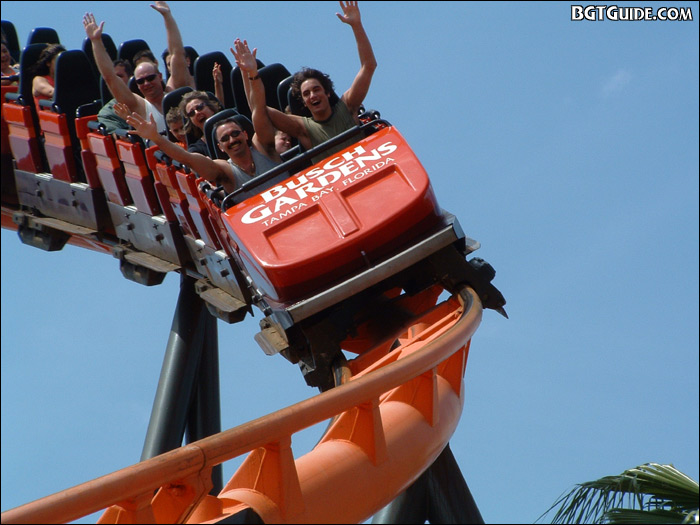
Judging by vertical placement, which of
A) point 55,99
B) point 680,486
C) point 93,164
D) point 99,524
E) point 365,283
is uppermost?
point 55,99

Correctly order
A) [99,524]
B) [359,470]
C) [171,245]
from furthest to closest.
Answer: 1. [171,245]
2. [359,470]
3. [99,524]

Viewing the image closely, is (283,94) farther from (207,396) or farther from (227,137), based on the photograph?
(207,396)

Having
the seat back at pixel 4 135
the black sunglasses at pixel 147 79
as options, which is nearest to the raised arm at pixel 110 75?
the black sunglasses at pixel 147 79

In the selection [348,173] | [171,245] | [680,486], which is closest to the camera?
[680,486]

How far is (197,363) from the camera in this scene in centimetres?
662

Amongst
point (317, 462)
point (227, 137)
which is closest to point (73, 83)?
point (227, 137)

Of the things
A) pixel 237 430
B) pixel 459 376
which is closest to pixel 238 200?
pixel 459 376

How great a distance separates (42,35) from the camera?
9656 millimetres

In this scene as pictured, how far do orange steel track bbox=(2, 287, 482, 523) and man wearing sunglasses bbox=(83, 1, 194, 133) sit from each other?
2.68 metres

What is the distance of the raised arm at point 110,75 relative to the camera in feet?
19.6

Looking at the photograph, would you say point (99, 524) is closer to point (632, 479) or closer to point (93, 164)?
point (632, 479)

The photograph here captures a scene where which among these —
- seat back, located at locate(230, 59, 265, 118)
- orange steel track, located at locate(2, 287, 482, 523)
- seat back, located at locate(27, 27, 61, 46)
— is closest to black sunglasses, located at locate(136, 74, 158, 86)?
seat back, located at locate(230, 59, 265, 118)

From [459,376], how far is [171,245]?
255 cm

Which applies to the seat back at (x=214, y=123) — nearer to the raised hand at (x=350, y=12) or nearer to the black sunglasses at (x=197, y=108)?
the black sunglasses at (x=197, y=108)
